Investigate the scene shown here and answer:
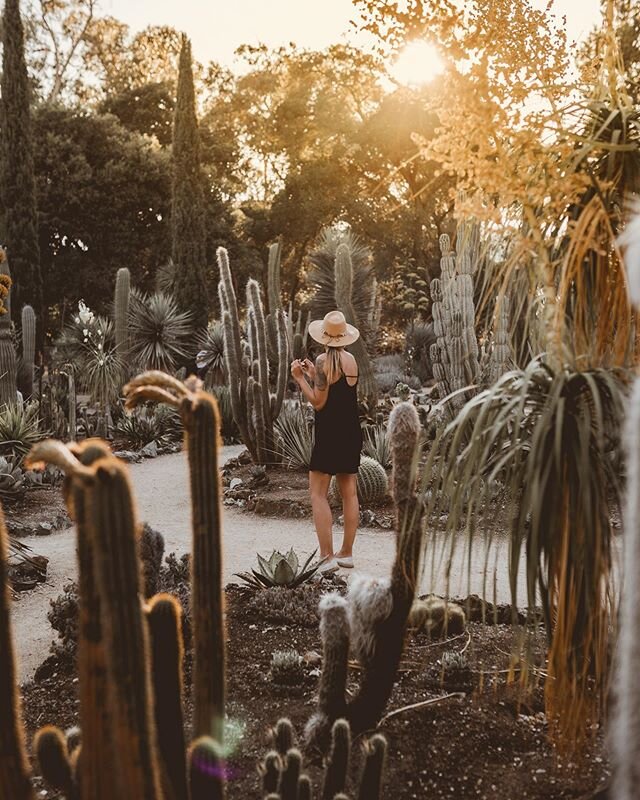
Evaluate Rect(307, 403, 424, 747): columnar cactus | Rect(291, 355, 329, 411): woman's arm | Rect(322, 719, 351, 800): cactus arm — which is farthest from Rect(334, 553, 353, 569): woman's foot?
Rect(322, 719, 351, 800): cactus arm

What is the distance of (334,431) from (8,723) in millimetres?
3906

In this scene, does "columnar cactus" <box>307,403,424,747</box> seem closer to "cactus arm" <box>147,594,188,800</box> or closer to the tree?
"cactus arm" <box>147,594,188,800</box>

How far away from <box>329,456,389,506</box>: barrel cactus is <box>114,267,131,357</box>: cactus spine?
26.0ft

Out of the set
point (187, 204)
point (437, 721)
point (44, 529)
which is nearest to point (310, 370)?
point (437, 721)

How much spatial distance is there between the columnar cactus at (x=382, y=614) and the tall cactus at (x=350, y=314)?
8643mm

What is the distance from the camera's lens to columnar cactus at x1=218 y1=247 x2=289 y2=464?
29.8 feet

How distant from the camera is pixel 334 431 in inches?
206

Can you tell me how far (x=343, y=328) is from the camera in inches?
209

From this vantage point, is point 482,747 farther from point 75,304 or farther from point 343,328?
point 75,304

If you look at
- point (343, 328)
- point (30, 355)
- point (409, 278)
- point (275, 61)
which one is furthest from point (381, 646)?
point (275, 61)

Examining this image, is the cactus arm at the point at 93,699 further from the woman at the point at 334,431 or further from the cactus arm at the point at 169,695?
the woman at the point at 334,431

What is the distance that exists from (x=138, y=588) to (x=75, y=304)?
22.6 metres

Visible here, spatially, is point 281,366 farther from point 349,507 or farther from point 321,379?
point 349,507

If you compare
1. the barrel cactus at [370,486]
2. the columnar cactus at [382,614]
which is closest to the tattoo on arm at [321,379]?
the barrel cactus at [370,486]
